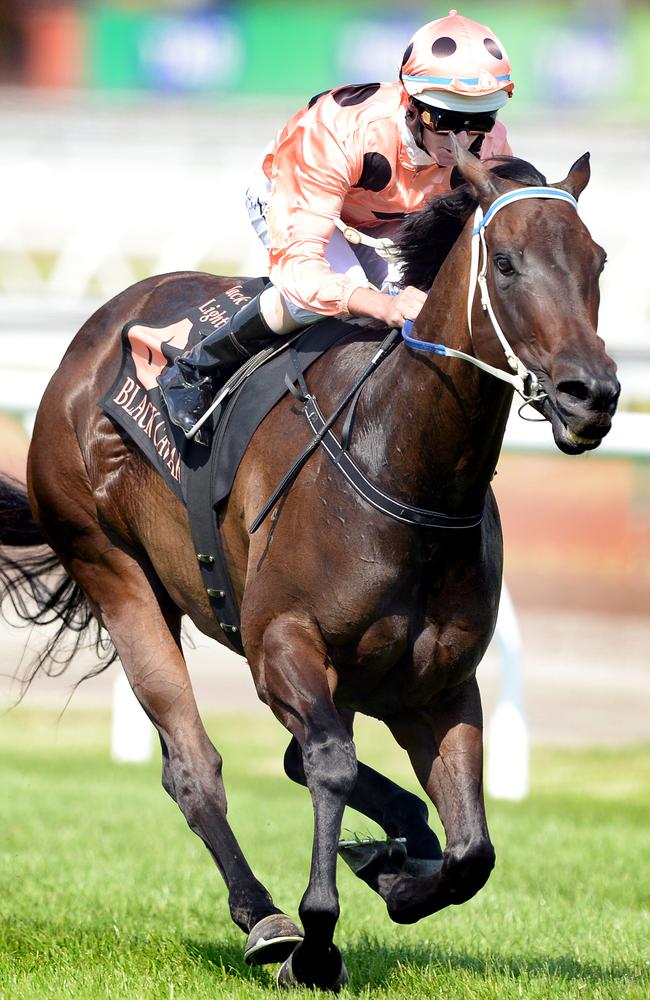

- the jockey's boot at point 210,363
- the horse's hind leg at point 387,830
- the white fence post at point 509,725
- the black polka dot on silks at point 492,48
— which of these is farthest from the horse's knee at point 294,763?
the white fence post at point 509,725

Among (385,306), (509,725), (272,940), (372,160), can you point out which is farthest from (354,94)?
(509,725)

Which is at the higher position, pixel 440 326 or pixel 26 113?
pixel 440 326

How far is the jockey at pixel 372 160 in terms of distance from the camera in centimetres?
375

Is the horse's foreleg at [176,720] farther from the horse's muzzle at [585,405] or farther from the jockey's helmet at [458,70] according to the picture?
the jockey's helmet at [458,70]

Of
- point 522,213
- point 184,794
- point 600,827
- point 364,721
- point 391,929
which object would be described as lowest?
point 364,721

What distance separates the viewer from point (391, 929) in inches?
191

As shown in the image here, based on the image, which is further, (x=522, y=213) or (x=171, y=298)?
(x=171, y=298)

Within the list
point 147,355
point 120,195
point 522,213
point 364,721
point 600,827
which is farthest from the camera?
point 120,195

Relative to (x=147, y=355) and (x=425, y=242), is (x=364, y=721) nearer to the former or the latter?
(x=147, y=355)

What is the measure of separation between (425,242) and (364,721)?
675cm

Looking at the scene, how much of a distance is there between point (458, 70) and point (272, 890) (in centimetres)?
282

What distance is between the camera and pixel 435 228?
3.73 meters

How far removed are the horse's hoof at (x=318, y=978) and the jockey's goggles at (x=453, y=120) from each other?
75.9 inches

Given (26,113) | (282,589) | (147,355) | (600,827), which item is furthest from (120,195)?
(282,589)
